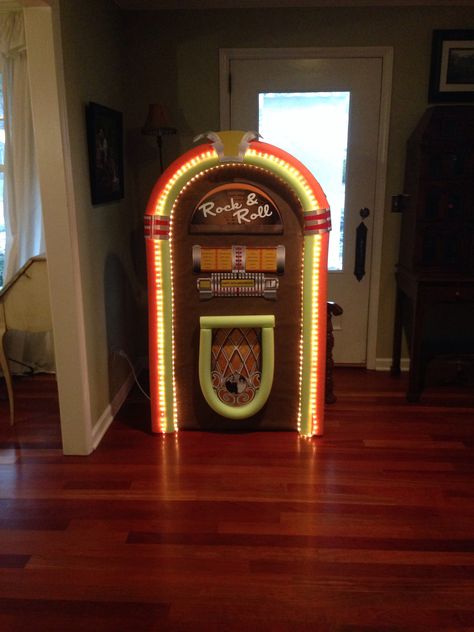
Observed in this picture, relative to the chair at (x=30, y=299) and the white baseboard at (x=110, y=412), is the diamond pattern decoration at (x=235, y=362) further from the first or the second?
the chair at (x=30, y=299)

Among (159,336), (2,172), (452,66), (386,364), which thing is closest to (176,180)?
(159,336)

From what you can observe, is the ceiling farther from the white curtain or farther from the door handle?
the door handle

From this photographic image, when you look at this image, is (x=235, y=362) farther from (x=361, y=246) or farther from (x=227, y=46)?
(x=227, y=46)

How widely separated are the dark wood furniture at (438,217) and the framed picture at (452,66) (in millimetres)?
282

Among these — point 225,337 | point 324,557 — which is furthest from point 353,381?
point 324,557

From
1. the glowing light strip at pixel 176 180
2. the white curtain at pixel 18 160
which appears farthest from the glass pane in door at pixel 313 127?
the white curtain at pixel 18 160

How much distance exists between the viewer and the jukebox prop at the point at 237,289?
8.13ft

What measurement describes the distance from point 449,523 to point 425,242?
163 centimetres

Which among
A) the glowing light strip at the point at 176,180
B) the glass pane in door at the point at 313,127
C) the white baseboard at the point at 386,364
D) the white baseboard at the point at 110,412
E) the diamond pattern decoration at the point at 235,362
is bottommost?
the white baseboard at the point at 110,412

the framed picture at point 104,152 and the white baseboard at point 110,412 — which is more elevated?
the framed picture at point 104,152

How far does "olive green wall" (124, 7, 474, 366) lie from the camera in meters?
3.18

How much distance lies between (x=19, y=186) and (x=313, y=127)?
6.47 feet

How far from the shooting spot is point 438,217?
3.07 metres

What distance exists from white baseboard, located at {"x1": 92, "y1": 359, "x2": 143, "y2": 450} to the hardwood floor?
0.05 meters
